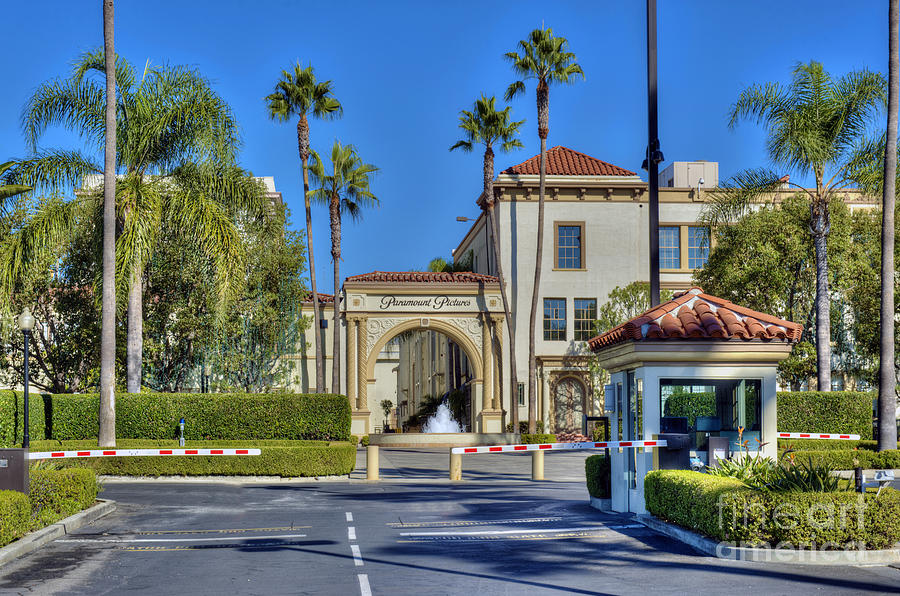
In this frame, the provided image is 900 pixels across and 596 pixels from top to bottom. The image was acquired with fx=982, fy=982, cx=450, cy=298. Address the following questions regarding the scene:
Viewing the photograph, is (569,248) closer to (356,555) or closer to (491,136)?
(491,136)

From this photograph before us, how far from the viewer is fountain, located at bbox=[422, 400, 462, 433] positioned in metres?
47.7

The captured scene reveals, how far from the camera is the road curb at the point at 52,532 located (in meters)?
11.1

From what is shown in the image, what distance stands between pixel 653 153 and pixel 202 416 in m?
17.4

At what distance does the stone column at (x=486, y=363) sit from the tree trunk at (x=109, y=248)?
20.8 m

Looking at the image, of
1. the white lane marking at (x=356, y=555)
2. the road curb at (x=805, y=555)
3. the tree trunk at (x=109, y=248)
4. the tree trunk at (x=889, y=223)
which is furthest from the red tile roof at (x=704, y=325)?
the tree trunk at (x=109, y=248)

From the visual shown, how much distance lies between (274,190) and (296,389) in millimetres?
21934

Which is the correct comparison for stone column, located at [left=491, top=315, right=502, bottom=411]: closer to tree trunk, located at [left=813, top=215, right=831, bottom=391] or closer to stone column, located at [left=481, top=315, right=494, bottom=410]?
stone column, located at [left=481, top=315, right=494, bottom=410]

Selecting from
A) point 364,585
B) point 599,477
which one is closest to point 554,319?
point 599,477

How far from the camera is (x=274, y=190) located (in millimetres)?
62625

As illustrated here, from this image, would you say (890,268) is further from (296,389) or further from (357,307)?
(296,389)

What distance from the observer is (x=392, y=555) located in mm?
10922

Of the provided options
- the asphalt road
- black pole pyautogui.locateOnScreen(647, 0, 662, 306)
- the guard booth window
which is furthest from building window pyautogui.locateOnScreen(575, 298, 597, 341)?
the guard booth window

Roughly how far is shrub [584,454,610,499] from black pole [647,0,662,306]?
8.75 ft

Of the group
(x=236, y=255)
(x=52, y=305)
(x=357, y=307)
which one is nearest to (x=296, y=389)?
(x=357, y=307)
